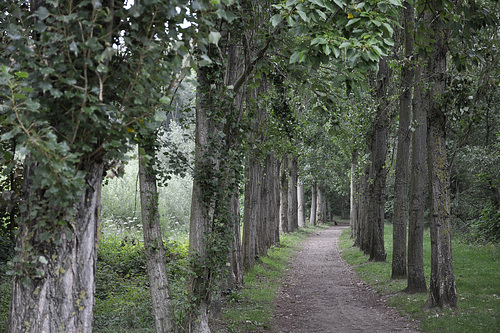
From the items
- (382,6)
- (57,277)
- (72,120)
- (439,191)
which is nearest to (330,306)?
(439,191)

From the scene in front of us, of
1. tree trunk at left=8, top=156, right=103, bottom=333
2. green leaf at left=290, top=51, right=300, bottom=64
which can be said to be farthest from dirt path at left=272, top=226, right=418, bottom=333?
tree trunk at left=8, top=156, right=103, bottom=333

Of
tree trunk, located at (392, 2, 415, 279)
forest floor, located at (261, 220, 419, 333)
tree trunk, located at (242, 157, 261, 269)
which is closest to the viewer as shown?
forest floor, located at (261, 220, 419, 333)

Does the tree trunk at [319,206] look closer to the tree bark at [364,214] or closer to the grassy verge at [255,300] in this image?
the tree bark at [364,214]

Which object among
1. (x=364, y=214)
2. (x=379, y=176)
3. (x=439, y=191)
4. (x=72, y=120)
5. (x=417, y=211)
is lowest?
(x=364, y=214)

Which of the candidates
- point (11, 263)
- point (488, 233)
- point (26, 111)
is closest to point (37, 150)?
point (26, 111)

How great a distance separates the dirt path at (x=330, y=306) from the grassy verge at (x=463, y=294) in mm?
368

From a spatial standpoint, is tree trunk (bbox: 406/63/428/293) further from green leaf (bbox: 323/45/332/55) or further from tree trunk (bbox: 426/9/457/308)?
green leaf (bbox: 323/45/332/55)

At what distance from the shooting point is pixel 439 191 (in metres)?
10.1

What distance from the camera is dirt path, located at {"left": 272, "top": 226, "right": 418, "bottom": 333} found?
31.3 feet

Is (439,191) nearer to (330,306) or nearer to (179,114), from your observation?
(330,306)

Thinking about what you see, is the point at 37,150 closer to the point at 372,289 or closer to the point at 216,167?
the point at 216,167

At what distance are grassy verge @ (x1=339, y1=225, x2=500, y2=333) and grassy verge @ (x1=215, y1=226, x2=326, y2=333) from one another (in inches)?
118

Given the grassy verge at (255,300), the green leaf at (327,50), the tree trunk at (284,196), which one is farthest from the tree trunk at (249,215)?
the tree trunk at (284,196)

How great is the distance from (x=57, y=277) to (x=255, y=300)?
28.0 feet
